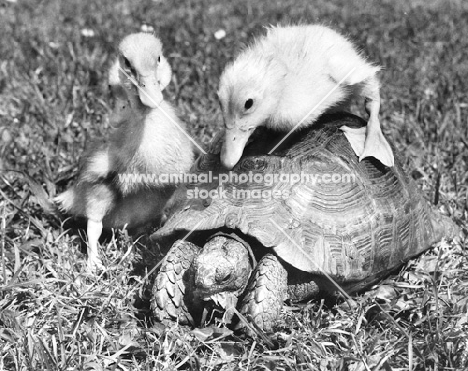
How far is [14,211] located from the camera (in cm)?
318

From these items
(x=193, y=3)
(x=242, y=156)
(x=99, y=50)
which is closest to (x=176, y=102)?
(x=99, y=50)

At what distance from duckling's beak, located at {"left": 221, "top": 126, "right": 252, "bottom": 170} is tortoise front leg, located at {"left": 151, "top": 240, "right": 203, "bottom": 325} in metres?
0.40

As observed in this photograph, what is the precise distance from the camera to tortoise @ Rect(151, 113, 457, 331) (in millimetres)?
2324

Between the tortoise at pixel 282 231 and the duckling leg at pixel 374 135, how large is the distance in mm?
43

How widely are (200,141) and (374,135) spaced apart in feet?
3.06

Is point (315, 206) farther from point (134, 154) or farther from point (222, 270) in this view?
point (134, 154)

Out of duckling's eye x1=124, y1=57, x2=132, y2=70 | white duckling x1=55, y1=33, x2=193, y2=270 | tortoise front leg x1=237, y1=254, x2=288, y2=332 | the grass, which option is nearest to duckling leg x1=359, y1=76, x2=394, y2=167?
the grass

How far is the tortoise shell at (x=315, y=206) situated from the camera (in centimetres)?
238

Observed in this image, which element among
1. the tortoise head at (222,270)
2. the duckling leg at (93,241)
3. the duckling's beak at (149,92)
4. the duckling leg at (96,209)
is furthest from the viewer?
the duckling leg at (96,209)

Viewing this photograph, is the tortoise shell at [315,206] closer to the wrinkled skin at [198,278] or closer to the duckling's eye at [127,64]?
the wrinkled skin at [198,278]

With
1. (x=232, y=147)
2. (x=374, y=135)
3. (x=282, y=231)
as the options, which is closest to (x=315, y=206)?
(x=282, y=231)

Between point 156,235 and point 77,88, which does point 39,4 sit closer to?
point 77,88

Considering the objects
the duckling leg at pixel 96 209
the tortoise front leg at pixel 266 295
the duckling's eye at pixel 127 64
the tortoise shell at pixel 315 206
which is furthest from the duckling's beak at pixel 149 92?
the tortoise front leg at pixel 266 295

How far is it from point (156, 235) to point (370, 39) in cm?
358
